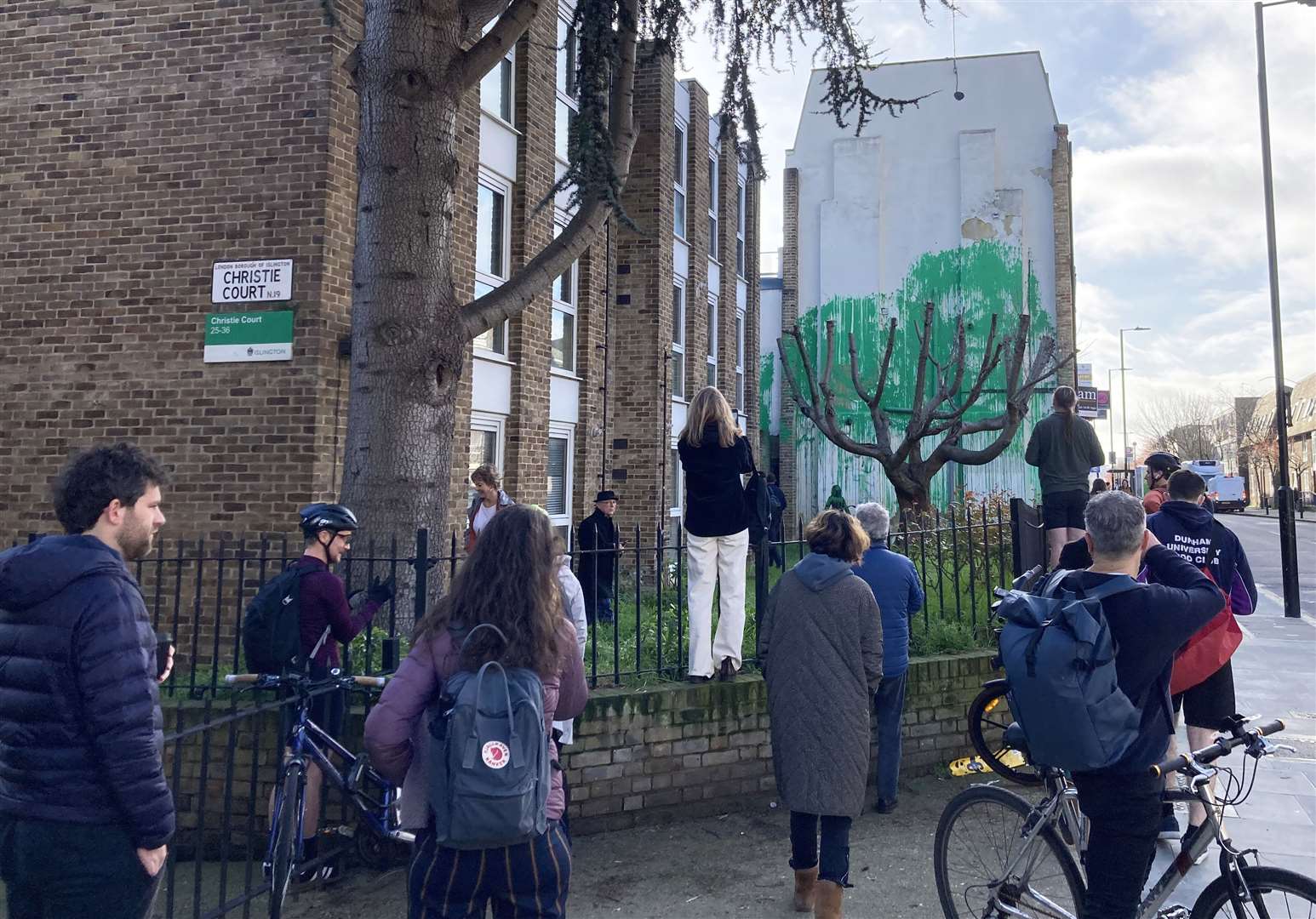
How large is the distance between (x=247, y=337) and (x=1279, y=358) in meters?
13.8

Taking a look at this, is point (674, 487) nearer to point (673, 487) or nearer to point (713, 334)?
point (673, 487)

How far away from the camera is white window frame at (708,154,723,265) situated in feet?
68.3

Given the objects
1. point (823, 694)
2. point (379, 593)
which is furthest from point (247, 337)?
point (823, 694)

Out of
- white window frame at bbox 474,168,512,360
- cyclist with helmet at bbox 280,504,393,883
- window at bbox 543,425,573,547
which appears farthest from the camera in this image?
window at bbox 543,425,573,547

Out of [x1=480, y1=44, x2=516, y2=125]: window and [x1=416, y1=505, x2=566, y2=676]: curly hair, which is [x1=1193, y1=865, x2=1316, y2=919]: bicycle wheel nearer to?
[x1=416, y1=505, x2=566, y2=676]: curly hair

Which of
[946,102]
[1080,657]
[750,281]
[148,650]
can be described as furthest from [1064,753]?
[946,102]

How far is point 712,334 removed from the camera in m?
20.8

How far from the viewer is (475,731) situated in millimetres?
2602

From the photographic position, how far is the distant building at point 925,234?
27812 mm

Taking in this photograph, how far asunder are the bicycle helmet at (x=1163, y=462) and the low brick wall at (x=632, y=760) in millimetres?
Result: 3068

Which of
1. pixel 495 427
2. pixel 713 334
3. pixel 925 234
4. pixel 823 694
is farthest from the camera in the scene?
pixel 925 234

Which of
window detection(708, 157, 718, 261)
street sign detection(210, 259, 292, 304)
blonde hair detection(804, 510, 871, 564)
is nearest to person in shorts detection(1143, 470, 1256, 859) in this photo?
blonde hair detection(804, 510, 871, 564)

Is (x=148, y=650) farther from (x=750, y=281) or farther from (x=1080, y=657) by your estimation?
(x=750, y=281)

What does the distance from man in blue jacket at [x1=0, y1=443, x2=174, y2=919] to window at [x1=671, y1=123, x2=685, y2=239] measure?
16454mm
